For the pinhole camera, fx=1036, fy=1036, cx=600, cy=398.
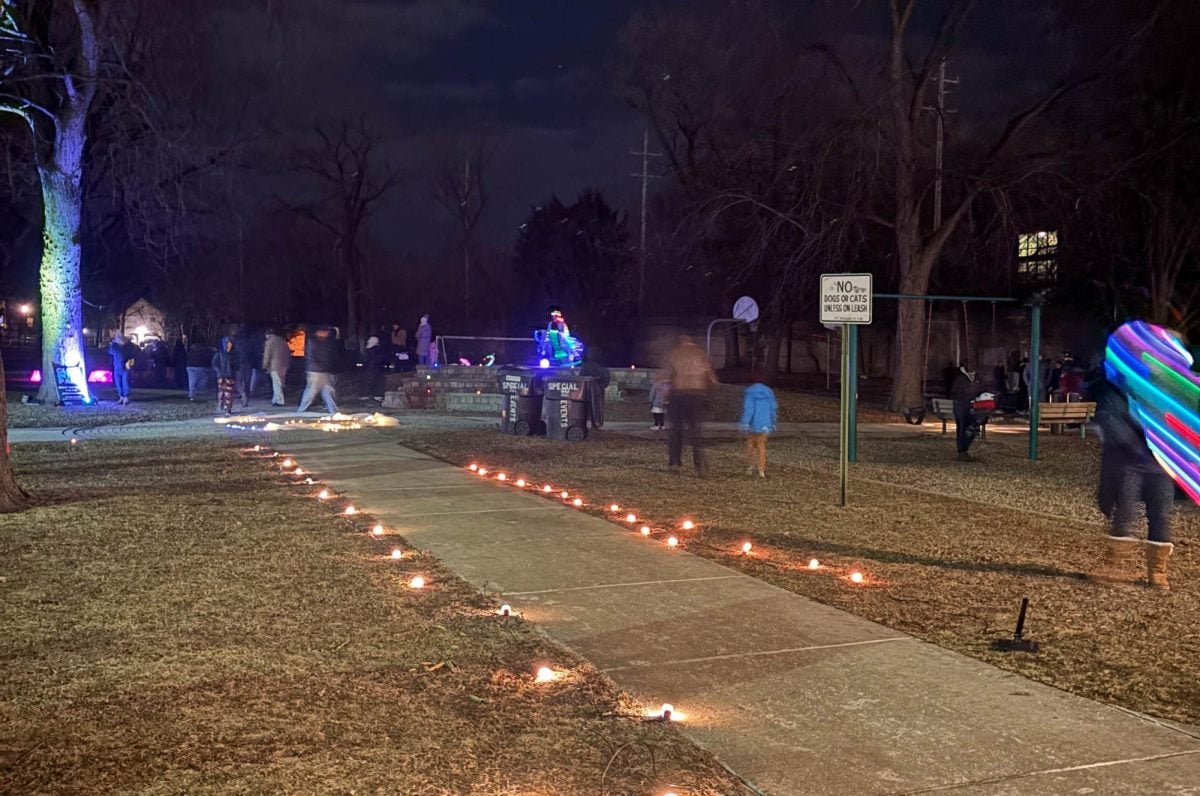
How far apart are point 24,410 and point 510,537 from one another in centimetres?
1713

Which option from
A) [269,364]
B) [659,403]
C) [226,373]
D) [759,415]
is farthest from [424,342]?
[759,415]

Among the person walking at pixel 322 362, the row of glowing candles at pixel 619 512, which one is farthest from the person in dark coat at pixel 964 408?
the person walking at pixel 322 362

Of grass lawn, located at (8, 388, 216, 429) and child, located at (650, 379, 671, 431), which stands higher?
child, located at (650, 379, 671, 431)

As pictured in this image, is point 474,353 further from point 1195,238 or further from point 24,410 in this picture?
point 1195,238

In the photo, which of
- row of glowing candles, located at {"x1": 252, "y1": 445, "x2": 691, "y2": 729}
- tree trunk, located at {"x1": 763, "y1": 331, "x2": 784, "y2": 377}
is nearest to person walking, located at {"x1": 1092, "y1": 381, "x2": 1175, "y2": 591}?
row of glowing candles, located at {"x1": 252, "y1": 445, "x2": 691, "y2": 729}

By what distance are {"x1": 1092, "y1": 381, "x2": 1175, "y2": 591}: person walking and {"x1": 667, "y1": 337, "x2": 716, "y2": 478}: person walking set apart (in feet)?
19.9

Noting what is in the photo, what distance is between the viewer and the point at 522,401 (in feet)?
58.6

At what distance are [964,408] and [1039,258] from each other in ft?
65.2

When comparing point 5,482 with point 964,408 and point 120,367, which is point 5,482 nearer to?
point 964,408

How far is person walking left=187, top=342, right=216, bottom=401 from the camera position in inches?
1020

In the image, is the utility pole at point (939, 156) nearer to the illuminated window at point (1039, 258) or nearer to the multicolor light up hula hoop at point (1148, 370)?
the illuminated window at point (1039, 258)

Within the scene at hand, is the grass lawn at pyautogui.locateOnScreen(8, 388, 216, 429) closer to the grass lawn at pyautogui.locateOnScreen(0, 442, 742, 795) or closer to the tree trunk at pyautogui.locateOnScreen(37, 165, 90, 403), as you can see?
the tree trunk at pyautogui.locateOnScreen(37, 165, 90, 403)

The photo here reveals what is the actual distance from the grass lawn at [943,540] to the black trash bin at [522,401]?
57 centimetres

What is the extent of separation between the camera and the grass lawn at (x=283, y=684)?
165 inches
